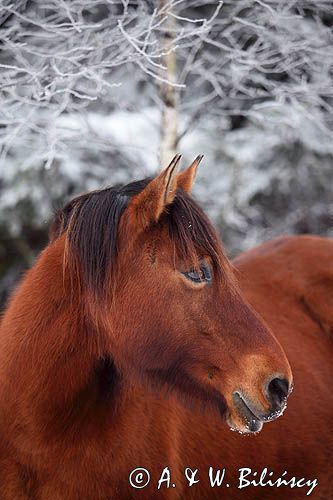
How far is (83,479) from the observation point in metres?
2.61

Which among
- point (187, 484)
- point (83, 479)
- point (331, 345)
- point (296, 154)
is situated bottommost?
point (296, 154)

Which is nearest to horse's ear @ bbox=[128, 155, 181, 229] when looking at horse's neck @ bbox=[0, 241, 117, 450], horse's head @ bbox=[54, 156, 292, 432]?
horse's head @ bbox=[54, 156, 292, 432]

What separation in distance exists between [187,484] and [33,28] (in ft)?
12.0

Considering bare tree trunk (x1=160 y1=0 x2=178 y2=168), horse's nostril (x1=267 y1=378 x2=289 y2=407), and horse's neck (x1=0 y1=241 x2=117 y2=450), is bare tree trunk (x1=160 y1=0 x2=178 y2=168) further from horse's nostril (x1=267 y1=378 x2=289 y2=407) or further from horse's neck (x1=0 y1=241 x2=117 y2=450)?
horse's nostril (x1=267 y1=378 x2=289 y2=407)

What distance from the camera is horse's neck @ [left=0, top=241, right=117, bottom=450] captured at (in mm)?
2600

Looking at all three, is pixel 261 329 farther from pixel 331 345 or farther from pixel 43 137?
pixel 43 137

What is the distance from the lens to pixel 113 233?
2.50 meters

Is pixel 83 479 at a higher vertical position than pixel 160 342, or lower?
lower

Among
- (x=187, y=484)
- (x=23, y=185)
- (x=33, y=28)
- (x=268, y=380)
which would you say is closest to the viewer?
(x=268, y=380)

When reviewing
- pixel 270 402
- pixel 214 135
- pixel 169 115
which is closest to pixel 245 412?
pixel 270 402

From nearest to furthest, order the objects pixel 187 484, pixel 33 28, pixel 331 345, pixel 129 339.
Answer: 1. pixel 129 339
2. pixel 187 484
3. pixel 331 345
4. pixel 33 28

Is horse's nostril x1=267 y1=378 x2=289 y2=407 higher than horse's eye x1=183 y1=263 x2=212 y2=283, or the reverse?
horse's eye x1=183 y1=263 x2=212 y2=283

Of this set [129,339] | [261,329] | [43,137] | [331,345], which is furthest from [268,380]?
[43,137]

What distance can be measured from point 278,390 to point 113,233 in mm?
841
